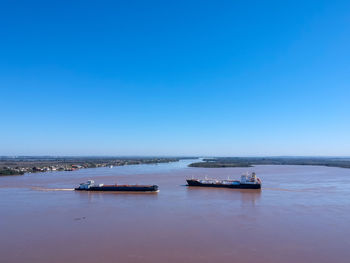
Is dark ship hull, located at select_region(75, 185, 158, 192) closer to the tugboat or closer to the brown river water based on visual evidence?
the brown river water

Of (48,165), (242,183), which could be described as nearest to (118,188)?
(242,183)

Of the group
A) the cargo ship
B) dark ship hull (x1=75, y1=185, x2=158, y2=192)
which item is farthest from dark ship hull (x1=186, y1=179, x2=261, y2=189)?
dark ship hull (x1=75, y1=185, x2=158, y2=192)

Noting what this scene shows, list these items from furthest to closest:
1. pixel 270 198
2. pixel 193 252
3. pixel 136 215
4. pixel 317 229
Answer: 1. pixel 270 198
2. pixel 136 215
3. pixel 317 229
4. pixel 193 252

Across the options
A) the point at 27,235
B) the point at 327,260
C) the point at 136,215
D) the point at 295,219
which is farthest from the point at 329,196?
the point at 27,235

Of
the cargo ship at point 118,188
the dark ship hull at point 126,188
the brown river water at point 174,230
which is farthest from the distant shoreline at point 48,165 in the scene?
the brown river water at point 174,230

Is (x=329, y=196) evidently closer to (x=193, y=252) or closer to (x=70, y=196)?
(x=193, y=252)

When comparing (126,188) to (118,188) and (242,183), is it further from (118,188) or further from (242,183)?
(242,183)

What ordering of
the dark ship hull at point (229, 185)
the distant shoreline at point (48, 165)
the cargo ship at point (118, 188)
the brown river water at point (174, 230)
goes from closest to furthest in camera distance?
1. the brown river water at point (174, 230)
2. the cargo ship at point (118, 188)
3. the dark ship hull at point (229, 185)
4. the distant shoreline at point (48, 165)

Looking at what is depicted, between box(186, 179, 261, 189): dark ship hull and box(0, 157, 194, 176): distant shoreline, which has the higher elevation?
box(0, 157, 194, 176): distant shoreline

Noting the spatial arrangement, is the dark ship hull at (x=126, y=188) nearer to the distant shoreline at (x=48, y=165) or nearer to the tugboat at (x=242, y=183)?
the tugboat at (x=242, y=183)

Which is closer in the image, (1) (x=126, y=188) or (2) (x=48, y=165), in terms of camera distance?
(1) (x=126, y=188)

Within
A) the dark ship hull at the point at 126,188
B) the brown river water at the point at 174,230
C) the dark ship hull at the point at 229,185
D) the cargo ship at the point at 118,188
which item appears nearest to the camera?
the brown river water at the point at 174,230
